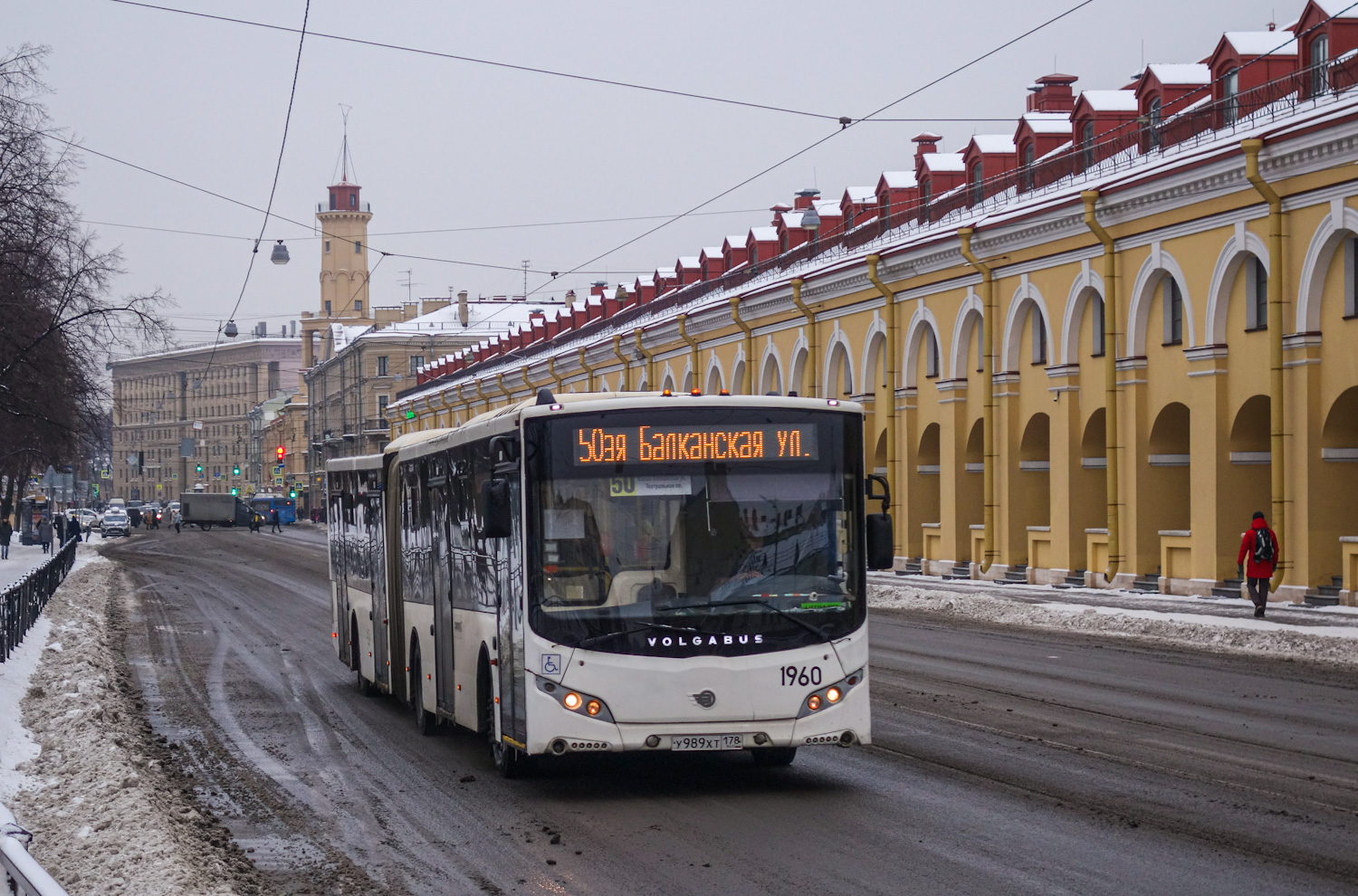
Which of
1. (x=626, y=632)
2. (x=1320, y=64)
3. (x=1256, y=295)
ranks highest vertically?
(x=1320, y=64)

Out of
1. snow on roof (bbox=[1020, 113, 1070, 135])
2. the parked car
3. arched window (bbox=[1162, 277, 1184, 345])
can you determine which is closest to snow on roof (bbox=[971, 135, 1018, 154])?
snow on roof (bbox=[1020, 113, 1070, 135])

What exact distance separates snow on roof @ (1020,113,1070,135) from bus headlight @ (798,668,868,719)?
27459 millimetres

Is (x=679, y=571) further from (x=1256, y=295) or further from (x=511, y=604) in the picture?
(x=1256, y=295)

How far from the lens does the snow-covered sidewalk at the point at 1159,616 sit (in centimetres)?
2138

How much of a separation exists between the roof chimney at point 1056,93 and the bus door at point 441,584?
99.9 feet

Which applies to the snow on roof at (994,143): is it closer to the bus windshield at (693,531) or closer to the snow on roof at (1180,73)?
the snow on roof at (1180,73)

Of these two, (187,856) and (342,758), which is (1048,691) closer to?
(342,758)

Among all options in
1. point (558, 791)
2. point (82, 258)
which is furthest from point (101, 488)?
point (558, 791)

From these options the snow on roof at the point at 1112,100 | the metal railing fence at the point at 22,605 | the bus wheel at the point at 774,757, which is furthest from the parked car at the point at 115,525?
the bus wheel at the point at 774,757

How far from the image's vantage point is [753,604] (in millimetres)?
10719

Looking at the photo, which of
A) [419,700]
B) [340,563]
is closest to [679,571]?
[419,700]

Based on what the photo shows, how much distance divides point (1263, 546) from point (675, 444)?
1662 cm

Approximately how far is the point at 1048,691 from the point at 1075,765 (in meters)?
5.15

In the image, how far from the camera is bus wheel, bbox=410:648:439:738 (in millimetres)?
14789
